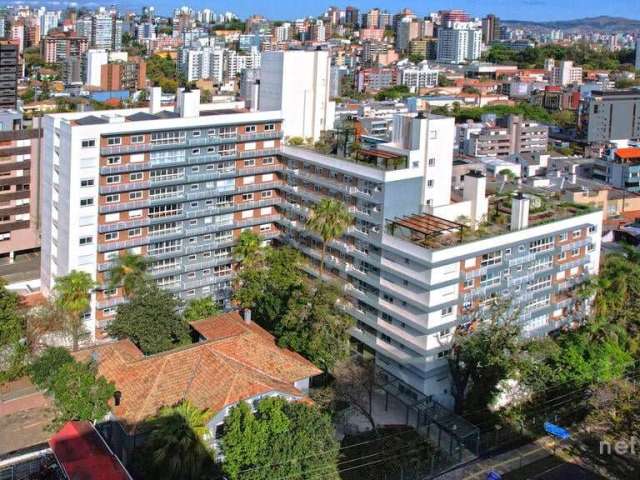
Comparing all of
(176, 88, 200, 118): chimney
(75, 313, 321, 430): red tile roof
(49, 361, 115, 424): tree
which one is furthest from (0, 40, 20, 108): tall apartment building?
(49, 361, 115, 424): tree

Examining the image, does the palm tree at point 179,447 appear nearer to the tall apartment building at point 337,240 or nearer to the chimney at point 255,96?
the tall apartment building at point 337,240

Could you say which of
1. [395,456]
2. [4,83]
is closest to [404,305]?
[395,456]

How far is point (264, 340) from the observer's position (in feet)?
122

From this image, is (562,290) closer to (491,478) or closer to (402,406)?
(402,406)

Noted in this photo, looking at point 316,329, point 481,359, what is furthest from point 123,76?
point 481,359

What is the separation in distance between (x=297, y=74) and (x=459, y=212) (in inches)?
562

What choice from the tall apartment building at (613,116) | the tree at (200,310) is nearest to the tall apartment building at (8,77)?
the tree at (200,310)

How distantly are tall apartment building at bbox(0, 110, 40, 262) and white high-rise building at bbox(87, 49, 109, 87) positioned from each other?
305ft

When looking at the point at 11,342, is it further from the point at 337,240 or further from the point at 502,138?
the point at 502,138

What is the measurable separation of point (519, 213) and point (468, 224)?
282cm

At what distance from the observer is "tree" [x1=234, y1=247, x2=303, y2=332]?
133 ft

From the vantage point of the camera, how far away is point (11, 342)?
37.7 m

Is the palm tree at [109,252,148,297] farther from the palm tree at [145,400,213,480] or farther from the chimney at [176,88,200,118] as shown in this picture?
the palm tree at [145,400,213,480]

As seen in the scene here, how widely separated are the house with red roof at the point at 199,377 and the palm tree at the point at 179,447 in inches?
87.6
